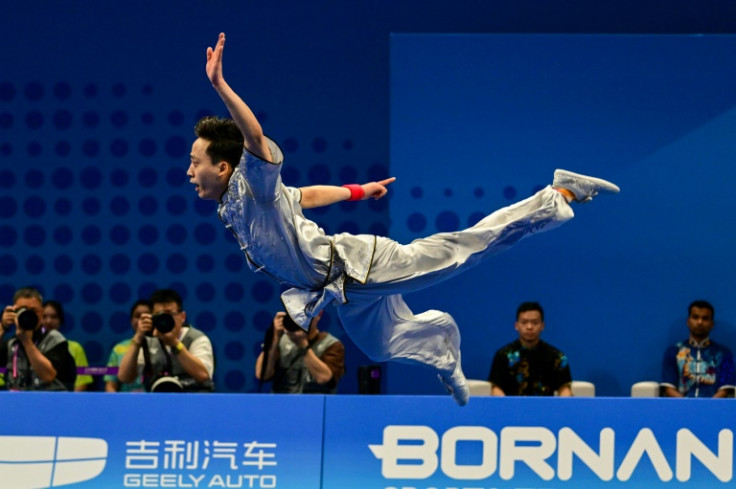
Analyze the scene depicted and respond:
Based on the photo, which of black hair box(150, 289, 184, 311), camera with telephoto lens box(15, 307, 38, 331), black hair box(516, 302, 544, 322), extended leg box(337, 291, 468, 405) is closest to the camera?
extended leg box(337, 291, 468, 405)

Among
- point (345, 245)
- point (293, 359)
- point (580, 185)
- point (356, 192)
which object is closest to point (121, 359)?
point (293, 359)

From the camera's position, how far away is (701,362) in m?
8.01

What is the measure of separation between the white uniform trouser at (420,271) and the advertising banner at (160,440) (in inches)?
44.4

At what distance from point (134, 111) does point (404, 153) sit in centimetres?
239

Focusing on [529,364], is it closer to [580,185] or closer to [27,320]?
[580,185]

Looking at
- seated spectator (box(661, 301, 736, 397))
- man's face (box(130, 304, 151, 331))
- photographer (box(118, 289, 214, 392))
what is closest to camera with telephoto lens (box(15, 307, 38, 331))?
photographer (box(118, 289, 214, 392))

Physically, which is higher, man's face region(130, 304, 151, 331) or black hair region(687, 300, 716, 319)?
black hair region(687, 300, 716, 319)

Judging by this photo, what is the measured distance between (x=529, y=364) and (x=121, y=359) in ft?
9.71

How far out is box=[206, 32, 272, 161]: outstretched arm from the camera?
418 cm

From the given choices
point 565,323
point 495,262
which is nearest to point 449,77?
point 495,262

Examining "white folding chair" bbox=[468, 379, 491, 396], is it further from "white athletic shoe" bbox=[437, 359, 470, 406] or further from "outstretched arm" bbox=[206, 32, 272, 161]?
"outstretched arm" bbox=[206, 32, 272, 161]

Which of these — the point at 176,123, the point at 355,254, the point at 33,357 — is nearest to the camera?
the point at 355,254

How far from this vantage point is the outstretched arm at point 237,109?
4.18 m

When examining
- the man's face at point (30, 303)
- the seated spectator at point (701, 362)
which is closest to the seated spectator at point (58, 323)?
the man's face at point (30, 303)
